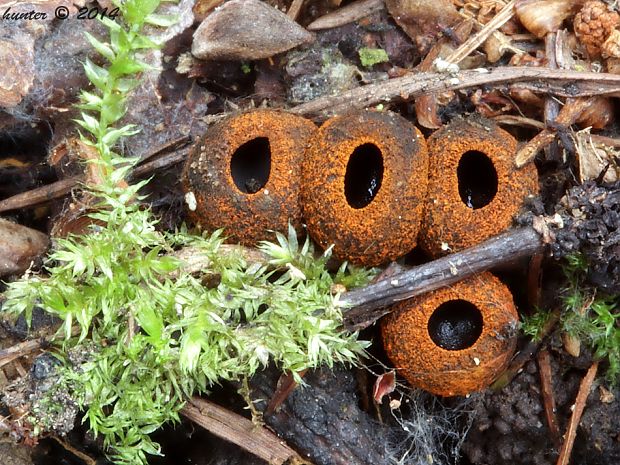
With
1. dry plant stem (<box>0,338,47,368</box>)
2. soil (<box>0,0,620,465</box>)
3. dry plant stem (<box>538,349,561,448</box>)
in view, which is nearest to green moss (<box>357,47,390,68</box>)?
soil (<box>0,0,620,465</box>)

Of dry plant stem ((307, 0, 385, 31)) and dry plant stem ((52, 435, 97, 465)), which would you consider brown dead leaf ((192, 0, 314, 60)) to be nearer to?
dry plant stem ((307, 0, 385, 31))

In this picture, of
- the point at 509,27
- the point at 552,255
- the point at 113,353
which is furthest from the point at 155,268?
the point at 509,27

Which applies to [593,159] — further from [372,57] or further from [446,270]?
[372,57]

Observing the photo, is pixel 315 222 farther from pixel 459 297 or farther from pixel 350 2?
pixel 350 2

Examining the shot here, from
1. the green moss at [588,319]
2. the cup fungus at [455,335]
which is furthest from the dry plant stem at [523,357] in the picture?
the cup fungus at [455,335]

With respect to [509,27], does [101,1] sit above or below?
above

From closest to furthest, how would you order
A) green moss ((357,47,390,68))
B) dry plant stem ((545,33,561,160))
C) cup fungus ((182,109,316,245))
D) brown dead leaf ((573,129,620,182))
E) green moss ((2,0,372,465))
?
1. green moss ((2,0,372,465))
2. cup fungus ((182,109,316,245))
3. brown dead leaf ((573,129,620,182))
4. dry plant stem ((545,33,561,160))
5. green moss ((357,47,390,68))

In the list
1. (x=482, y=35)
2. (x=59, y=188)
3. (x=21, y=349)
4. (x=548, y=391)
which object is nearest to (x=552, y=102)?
(x=482, y=35)
